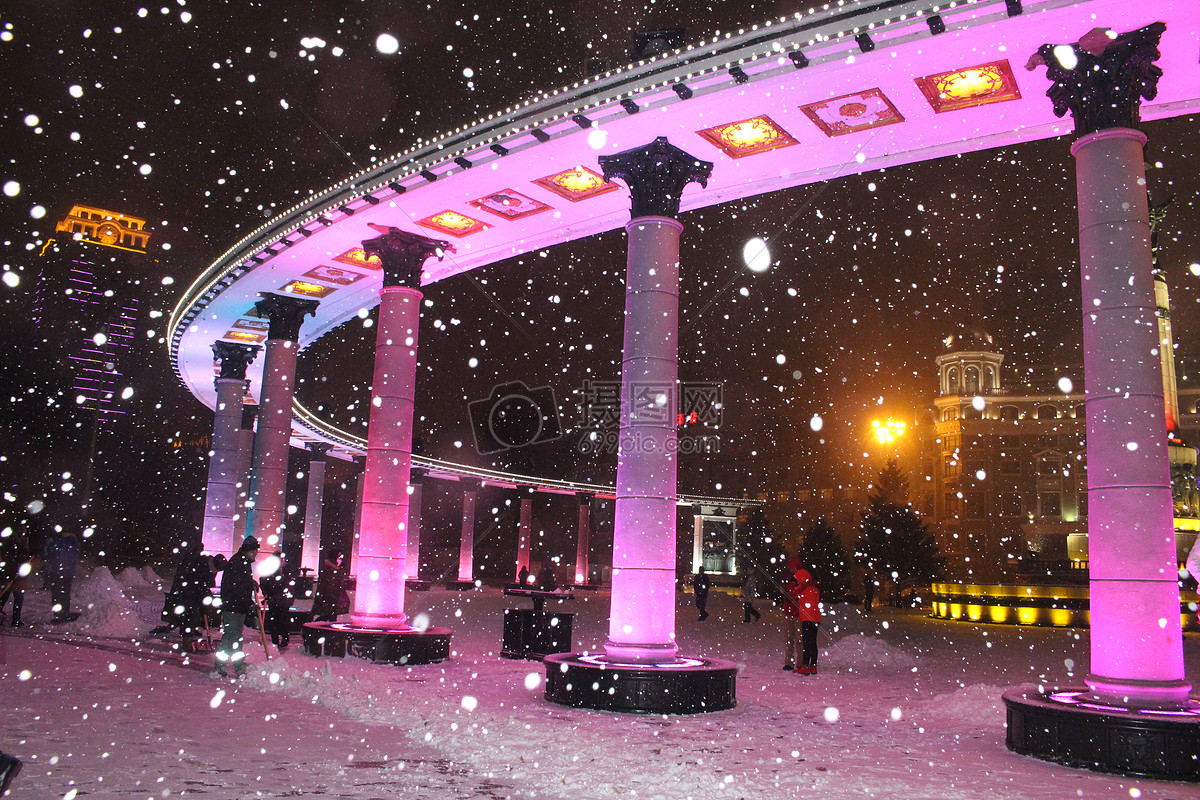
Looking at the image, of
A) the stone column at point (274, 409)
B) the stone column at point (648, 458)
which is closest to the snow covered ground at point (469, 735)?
the stone column at point (648, 458)

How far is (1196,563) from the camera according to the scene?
6262 mm

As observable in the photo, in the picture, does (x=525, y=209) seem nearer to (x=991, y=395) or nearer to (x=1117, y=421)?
(x=1117, y=421)

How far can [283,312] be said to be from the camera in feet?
61.4

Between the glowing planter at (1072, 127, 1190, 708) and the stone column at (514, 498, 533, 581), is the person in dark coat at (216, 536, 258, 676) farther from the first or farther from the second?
the stone column at (514, 498, 533, 581)

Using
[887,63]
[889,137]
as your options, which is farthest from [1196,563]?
[889,137]

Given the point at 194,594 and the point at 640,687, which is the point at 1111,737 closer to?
the point at 640,687

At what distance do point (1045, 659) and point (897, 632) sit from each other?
6.93 meters

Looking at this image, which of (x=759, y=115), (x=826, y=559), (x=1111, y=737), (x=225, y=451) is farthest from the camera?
(x=826, y=559)

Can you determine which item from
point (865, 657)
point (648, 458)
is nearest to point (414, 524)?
point (865, 657)

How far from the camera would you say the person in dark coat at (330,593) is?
45.8 ft

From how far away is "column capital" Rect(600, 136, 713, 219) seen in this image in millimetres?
10461

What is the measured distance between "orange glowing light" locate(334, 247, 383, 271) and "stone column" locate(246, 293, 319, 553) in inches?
110

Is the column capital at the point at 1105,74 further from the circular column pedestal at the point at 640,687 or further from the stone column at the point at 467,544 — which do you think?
the stone column at the point at 467,544

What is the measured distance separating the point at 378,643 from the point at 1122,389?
9909mm
